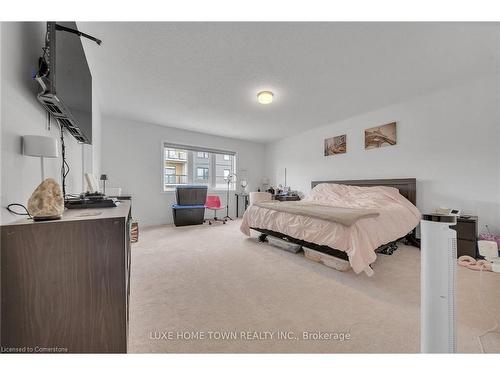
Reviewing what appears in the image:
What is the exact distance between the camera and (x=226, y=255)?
2.57 m

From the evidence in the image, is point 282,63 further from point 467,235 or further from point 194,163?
point 194,163

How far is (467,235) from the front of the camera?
2373 mm

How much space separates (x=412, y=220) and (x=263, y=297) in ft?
8.34

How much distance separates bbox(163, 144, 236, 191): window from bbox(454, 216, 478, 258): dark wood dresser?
4575 mm

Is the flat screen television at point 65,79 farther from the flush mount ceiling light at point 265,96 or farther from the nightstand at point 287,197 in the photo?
the nightstand at point 287,197

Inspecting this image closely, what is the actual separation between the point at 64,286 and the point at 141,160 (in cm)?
415

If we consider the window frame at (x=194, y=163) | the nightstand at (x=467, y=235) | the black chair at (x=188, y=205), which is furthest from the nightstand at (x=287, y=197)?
the nightstand at (x=467, y=235)

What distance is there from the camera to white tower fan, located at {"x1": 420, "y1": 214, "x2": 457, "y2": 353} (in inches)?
30.0

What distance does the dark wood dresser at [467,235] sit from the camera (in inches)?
91.9

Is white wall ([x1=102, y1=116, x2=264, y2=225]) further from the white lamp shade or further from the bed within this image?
the white lamp shade

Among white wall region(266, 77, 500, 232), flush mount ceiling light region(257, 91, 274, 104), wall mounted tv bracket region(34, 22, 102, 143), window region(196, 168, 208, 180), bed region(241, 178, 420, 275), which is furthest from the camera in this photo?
window region(196, 168, 208, 180)

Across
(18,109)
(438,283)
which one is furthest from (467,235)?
(18,109)

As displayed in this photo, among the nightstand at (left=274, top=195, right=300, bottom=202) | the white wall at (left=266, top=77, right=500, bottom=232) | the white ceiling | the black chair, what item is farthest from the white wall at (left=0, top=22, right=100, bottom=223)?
the white wall at (left=266, top=77, right=500, bottom=232)
